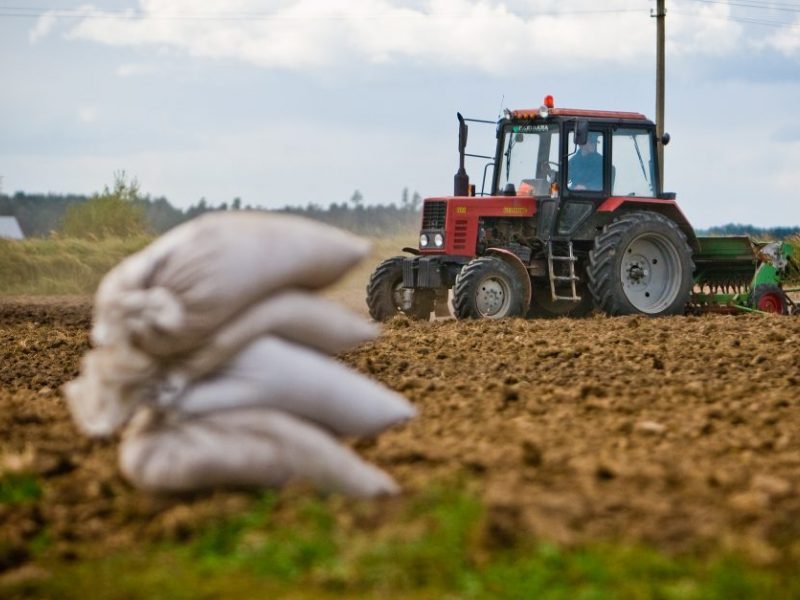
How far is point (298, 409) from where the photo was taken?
5.18 m

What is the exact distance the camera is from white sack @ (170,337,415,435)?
16.7 ft

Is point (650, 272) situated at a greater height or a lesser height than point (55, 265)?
greater

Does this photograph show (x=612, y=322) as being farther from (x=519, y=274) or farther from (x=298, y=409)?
(x=298, y=409)

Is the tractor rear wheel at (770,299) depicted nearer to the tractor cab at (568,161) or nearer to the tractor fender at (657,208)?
the tractor fender at (657,208)

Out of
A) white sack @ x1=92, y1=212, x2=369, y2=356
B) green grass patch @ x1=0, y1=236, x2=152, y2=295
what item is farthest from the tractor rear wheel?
green grass patch @ x1=0, y1=236, x2=152, y2=295

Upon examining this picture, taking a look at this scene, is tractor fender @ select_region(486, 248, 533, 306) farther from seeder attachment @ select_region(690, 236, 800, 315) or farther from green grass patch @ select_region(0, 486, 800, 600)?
green grass patch @ select_region(0, 486, 800, 600)

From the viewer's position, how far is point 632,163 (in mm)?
16359

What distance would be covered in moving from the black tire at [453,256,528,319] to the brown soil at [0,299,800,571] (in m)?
4.32

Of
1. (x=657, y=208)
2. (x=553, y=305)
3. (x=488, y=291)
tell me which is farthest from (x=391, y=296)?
(x=657, y=208)

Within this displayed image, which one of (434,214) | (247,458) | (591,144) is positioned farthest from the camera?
(434,214)

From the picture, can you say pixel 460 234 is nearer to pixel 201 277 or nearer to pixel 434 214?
pixel 434 214

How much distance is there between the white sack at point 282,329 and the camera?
16.7 feet

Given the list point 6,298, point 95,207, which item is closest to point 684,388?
point 6,298

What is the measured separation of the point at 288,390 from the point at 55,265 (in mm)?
25412
